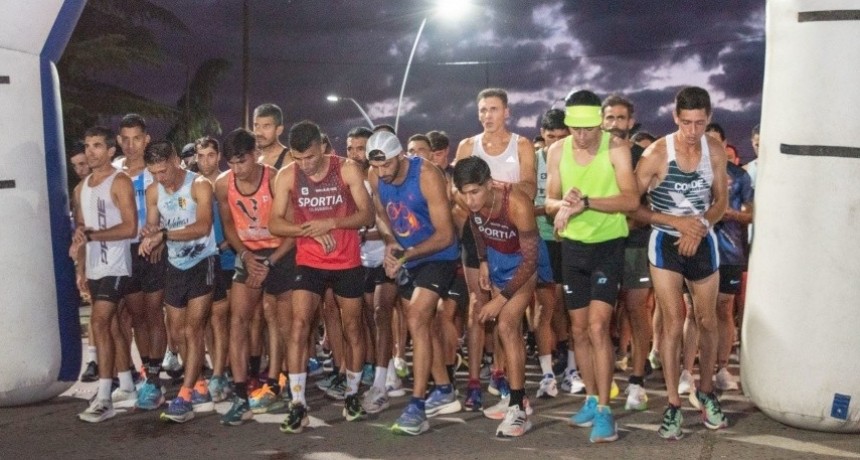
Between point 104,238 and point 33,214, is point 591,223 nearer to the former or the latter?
point 104,238

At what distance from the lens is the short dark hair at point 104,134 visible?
8.23 meters

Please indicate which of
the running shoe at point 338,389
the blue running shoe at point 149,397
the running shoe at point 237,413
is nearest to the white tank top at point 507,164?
the running shoe at point 338,389

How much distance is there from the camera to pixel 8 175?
7941mm

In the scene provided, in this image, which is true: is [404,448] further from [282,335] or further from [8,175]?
[8,175]

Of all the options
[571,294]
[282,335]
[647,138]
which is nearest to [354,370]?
[282,335]

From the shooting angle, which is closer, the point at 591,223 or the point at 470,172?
the point at 470,172

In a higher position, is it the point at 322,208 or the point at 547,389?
the point at 322,208

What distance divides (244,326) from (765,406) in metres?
3.80

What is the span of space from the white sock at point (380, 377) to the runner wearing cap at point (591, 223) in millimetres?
1615

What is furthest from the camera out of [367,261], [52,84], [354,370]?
[367,261]

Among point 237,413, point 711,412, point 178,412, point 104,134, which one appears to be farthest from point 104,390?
point 711,412

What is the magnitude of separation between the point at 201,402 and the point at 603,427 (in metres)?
3.18

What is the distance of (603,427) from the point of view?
6688mm

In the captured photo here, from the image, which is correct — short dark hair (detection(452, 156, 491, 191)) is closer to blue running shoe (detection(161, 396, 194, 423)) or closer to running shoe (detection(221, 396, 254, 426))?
running shoe (detection(221, 396, 254, 426))
